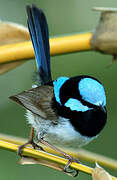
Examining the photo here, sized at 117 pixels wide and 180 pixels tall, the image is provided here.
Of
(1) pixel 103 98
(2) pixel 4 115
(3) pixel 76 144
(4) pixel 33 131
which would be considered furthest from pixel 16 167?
(1) pixel 103 98

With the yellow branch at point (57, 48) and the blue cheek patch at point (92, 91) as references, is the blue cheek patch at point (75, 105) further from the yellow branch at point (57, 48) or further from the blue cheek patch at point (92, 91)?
the yellow branch at point (57, 48)

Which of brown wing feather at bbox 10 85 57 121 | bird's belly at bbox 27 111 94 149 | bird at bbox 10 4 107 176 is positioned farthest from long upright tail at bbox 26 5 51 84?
bird's belly at bbox 27 111 94 149

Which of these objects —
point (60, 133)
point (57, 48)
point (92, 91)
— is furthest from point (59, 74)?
point (57, 48)

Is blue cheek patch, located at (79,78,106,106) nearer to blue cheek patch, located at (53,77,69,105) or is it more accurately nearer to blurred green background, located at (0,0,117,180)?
blue cheek patch, located at (53,77,69,105)

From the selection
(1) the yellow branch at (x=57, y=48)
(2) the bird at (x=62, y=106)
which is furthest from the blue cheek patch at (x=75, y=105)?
(1) the yellow branch at (x=57, y=48)

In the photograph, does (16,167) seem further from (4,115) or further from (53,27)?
(53,27)
